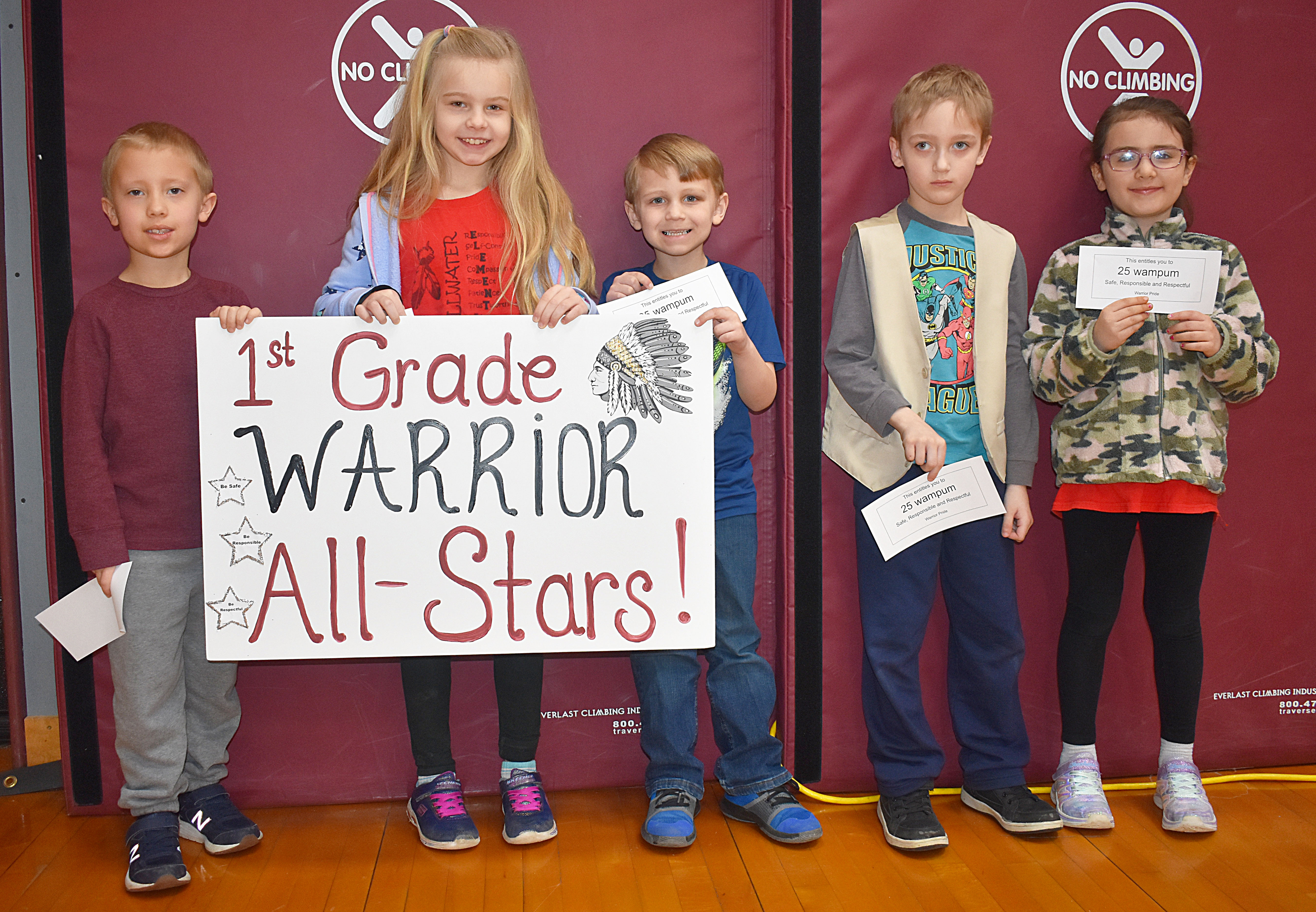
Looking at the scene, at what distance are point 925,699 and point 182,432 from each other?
1.68 meters

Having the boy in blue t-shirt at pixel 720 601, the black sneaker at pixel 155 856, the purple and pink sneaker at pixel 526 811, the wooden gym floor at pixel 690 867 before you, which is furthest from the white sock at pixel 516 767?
the black sneaker at pixel 155 856

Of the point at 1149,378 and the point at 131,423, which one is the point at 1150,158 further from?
the point at 131,423

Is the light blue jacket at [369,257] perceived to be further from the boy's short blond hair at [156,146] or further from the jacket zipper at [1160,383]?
the jacket zipper at [1160,383]

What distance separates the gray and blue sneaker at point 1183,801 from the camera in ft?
6.16

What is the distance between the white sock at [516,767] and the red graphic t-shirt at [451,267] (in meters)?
0.93

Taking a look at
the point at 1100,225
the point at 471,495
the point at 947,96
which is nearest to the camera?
the point at 471,495

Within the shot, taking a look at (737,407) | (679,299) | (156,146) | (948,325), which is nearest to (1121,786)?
(948,325)

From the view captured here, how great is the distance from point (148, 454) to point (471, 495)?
2.13ft

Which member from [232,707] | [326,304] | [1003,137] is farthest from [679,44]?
[232,707]

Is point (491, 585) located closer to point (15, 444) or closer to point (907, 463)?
point (907, 463)

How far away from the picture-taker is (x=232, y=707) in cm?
195

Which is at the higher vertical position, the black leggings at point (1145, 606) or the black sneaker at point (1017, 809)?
the black leggings at point (1145, 606)

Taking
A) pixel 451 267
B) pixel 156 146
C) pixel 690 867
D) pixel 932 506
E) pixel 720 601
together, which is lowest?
pixel 690 867

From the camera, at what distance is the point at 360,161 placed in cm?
200
